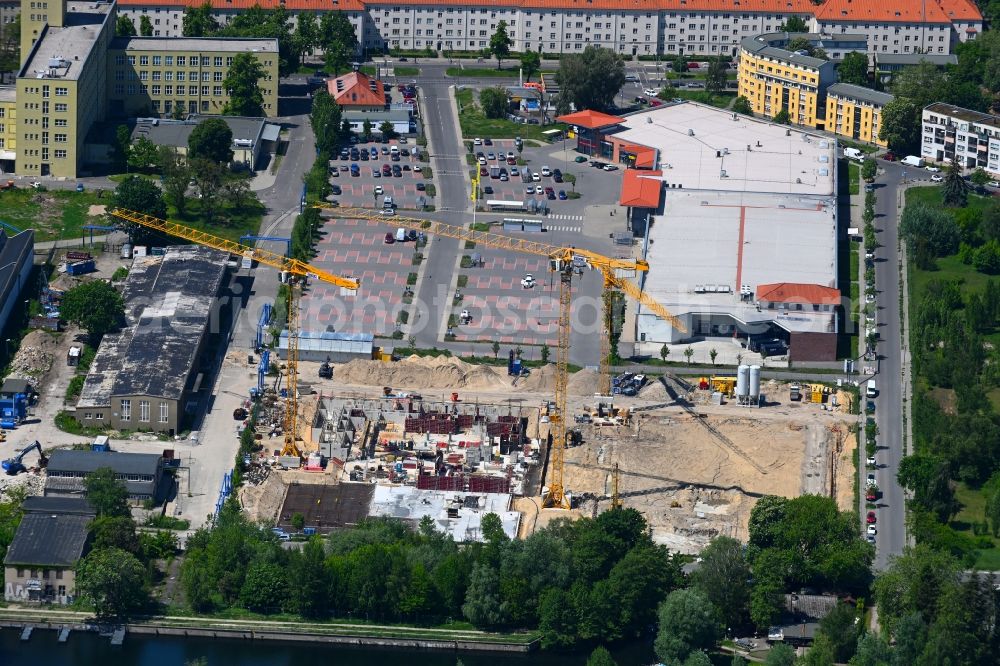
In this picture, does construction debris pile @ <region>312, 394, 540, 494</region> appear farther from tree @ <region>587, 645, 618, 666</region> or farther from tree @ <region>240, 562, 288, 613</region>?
tree @ <region>587, 645, 618, 666</region>

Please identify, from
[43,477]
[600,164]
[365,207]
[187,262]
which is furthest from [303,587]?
[600,164]

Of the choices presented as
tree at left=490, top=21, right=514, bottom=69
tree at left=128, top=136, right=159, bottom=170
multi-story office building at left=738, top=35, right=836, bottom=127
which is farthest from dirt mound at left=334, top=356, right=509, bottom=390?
tree at left=490, top=21, right=514, bottom=69

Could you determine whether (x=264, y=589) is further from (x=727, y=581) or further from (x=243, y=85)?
(x=243, y=85)

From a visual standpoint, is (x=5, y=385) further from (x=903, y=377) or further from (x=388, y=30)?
(x=388, y=30)

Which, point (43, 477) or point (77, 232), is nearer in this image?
point (43, 477)

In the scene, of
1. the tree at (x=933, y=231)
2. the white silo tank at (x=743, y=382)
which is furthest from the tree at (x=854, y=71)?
the white silo tank at (x=743, y=382)

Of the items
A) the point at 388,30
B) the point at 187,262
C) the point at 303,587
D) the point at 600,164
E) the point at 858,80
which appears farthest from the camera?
the point at 388,30

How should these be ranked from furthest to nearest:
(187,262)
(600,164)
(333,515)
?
(600,164), (187,262), (333,515)

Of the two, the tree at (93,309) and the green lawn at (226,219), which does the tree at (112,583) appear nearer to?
the tree at (93,309)
